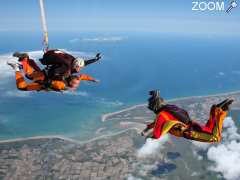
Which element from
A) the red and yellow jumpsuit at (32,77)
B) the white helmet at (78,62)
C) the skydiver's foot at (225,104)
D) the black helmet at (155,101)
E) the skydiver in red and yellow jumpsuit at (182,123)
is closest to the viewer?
the skydiver's foot at (225,104)

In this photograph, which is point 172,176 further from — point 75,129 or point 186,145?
point 75,129

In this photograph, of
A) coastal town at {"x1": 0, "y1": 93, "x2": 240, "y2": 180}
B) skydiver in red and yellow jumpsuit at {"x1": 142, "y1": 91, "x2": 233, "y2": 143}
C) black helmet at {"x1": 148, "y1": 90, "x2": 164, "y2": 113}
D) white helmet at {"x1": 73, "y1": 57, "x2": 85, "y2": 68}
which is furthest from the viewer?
coastal town at {"x1": 0, "y1": 93, "x2": 240, "y2": 180}

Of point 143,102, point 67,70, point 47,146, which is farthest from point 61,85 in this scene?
point 143,102

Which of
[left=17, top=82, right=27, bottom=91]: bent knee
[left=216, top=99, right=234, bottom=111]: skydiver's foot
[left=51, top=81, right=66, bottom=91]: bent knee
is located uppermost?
[left=17, top=82, right=27, bottom=91]: bent knee

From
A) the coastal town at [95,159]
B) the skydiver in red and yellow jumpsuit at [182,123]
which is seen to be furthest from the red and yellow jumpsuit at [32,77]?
the coastal town at [95,159]

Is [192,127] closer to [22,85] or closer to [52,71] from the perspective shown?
[52,71]

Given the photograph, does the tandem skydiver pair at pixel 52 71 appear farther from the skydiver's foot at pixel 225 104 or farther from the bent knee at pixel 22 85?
the skydiver's foot at pixel 225 104

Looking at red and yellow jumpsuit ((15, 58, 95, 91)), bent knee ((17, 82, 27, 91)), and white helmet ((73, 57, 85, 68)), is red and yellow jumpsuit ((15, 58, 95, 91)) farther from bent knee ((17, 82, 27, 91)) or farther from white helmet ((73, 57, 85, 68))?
white helmet ((73, 57, 85, 68))

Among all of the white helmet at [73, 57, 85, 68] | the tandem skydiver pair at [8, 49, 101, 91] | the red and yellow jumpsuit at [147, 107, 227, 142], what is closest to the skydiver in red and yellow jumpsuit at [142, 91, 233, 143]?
the red and yellow jumpsuit at [147, 107, 227, 142]
